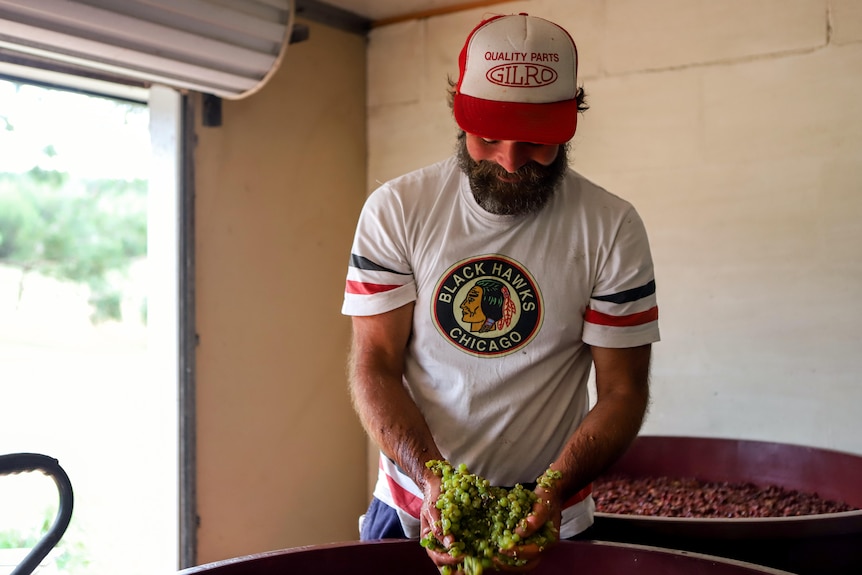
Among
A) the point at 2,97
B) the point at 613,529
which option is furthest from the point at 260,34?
the point at 613,529

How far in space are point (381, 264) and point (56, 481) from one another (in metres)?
0.81

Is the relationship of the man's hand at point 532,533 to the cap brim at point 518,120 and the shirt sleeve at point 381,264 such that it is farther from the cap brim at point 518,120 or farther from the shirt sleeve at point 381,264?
the cap brim at point 518,120

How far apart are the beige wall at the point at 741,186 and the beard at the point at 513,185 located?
1.43m

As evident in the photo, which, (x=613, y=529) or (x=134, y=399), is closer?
(x=613, y=529)

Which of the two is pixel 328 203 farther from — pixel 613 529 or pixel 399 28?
pixel 613 529

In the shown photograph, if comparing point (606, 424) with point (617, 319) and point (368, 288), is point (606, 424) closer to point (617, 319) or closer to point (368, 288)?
point (617, 319)

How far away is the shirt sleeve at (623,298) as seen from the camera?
177cm

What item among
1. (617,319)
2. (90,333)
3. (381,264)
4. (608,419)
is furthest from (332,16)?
(90,333)

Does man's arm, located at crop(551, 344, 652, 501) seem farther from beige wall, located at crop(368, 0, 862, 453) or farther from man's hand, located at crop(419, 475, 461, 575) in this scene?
beige wall, located at crop(368, 0, 862, 453)

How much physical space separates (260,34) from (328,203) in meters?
0.97

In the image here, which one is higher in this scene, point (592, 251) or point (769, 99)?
point (769, 99)

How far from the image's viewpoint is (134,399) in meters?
3.21

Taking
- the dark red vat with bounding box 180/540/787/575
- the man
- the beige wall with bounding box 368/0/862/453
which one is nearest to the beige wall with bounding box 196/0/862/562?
the beige wall with bounding box 368/0/862/453

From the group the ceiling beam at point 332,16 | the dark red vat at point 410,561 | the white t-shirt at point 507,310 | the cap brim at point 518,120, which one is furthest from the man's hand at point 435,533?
the ceiling beam at point 332,16
